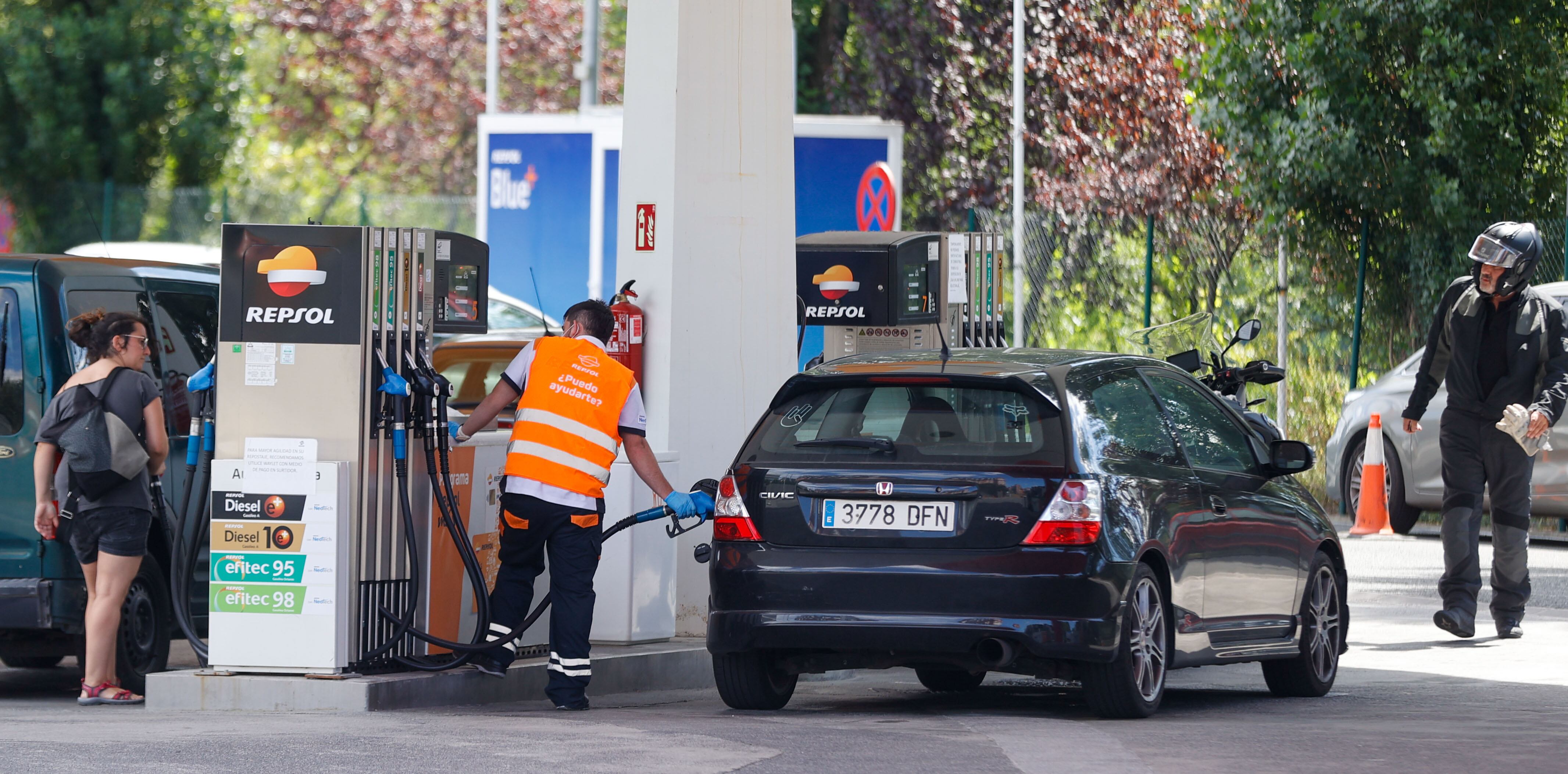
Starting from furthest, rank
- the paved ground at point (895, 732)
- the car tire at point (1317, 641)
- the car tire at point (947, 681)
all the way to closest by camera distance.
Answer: the car tire at point (947, 681) < the car tire at point (1317, 641) < the paved ground at point (895, 732)

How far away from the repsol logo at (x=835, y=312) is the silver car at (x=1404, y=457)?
5.23 metres

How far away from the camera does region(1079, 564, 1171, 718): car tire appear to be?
8.28 metres

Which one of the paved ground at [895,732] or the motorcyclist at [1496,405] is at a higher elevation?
the motorcyclist at [1496,405]

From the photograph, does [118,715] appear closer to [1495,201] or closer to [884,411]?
[884,411]

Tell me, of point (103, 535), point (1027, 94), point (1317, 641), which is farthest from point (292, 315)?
point (1027, 94)

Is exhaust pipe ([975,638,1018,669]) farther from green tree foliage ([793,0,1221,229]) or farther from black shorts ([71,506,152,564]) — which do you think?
green tree foliage ([793,0,1221,229])

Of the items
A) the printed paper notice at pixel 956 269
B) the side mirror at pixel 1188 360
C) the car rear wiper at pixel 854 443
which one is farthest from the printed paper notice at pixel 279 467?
the printed paper notice at pixel 956 269

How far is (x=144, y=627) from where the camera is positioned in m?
9.98

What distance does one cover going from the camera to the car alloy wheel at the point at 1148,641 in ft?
27.6

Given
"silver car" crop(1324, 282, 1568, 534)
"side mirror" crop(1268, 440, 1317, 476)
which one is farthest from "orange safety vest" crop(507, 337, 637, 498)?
"silver car" crop(1324, 282, 1568, 534)

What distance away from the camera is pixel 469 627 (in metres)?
9.63

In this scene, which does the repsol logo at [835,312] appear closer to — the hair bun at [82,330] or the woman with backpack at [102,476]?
the woman with backpack at [102,476]

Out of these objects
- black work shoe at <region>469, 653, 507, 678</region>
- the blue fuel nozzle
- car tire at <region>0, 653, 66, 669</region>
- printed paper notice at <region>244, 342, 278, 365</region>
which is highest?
printed paper notice at <region>244, 342, 278, 365</region>

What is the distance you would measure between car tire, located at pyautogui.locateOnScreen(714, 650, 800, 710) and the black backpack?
2668 millimetres
